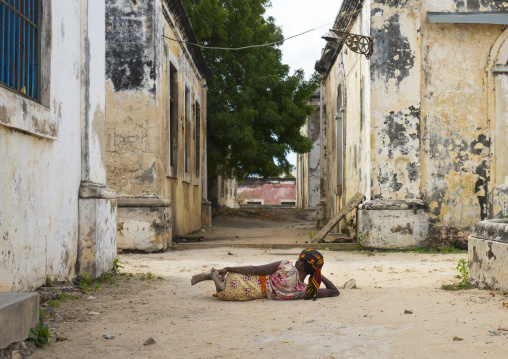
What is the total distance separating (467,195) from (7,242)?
8.58 meters

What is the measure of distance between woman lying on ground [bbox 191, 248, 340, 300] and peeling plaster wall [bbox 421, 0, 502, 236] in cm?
588

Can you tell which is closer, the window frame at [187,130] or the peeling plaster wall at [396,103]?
the peeling plaster wall at [396,103]

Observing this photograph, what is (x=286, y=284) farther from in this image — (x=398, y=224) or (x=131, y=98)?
(x=131, y=98)

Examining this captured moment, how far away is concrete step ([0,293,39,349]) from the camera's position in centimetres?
306

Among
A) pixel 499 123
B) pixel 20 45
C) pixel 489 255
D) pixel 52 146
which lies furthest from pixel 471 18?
pixel 20 45

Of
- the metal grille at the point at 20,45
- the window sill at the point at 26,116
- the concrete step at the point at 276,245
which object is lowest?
the concrete step at the point at 276,245

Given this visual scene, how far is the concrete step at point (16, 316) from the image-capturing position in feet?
10.0

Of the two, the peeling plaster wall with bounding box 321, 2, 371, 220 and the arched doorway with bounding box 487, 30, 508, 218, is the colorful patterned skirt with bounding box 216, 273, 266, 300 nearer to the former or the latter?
the peeling plaster wall with bounding box 321, 2, 371, 220

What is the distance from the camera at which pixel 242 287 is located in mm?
5430

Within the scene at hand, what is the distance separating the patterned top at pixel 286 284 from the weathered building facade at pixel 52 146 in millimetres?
2160

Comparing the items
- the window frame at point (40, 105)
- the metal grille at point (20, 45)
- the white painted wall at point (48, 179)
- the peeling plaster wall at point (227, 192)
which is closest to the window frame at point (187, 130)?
the white painted wall at point (48, 179)

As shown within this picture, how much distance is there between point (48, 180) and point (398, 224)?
680 cm

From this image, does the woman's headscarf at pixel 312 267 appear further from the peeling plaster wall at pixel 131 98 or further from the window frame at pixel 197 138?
the window frame at pixel 197 138

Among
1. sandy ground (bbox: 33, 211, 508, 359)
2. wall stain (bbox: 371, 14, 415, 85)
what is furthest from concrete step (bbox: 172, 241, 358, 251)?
sandy ground (bbox: 33, 211, 508, 359)
